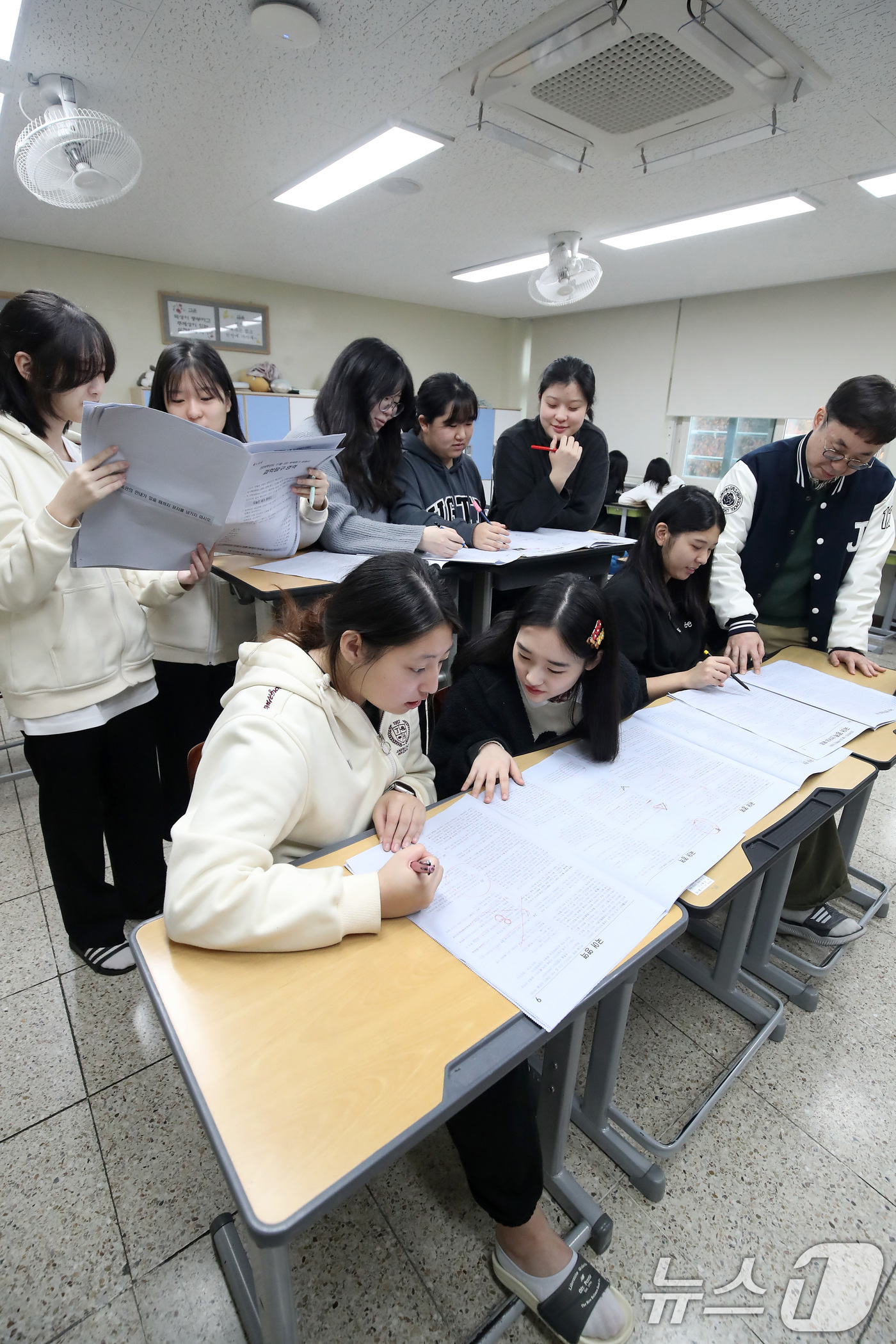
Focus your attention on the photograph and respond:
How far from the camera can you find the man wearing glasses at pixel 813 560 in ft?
5.75

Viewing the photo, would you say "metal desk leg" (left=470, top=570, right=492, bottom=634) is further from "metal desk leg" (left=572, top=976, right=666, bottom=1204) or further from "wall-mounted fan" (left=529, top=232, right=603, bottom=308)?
"wall-mounted fan" (left=529, top=232, right=603, bottom=308)

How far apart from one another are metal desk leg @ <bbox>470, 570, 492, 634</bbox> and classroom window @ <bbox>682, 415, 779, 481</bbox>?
4.94 meters

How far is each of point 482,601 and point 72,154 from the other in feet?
6.94

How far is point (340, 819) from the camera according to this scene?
0.99 m

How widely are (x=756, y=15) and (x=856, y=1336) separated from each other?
3065 millimetres

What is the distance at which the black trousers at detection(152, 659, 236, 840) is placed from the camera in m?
1.74

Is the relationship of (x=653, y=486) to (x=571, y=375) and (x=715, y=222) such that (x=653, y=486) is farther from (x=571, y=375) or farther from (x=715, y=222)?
(x=571, y=375)

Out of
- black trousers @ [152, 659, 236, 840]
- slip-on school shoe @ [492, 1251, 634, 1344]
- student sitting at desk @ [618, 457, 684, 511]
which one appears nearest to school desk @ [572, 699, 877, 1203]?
slip-on school shoe @ [492, 1251, 634, 1344]

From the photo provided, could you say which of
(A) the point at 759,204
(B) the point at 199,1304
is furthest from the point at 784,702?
(A) the point at 759,204

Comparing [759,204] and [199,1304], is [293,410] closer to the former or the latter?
[759,204]

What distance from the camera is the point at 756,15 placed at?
5.98ft

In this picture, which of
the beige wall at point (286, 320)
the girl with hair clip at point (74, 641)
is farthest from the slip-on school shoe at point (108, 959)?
the beige wall at point (286, 320)

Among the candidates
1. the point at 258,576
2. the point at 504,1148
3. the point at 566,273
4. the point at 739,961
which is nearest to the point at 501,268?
the point at 566,273

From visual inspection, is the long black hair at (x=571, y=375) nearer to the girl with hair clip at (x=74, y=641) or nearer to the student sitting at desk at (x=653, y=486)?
the girl with hair clip at (x=74, y=641)
